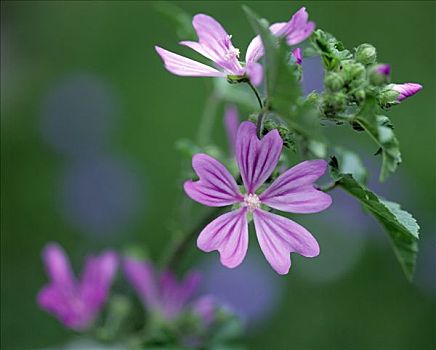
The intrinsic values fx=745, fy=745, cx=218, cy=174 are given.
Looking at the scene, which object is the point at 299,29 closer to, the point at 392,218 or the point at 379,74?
the point at 379,74

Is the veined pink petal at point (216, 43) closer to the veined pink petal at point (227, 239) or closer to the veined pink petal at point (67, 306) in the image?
the veined pink petal at point (227, 239)

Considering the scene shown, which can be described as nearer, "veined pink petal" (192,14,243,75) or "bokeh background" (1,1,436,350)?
"veined pink petal" (192,14,243,75)

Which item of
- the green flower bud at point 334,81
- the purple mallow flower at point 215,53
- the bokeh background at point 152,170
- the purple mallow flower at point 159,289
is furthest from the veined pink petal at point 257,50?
the bokeh background at point 152,170

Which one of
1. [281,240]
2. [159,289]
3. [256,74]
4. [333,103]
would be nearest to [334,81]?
[333,103]

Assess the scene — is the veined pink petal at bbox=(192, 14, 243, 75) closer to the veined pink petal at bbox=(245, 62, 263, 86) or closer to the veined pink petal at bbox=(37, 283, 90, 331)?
the veined pink petal at bbox=(245, 62, 263, 86)

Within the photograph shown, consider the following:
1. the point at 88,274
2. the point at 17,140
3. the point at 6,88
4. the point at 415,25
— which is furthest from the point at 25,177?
the point at 415,25

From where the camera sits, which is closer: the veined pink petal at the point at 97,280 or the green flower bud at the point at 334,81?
the green flower bud at the point at 334,81

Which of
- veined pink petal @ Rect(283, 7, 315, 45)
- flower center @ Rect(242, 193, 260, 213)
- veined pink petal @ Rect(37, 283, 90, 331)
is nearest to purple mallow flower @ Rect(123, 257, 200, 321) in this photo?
veined pink petal @ Rect(37, 283, 90, 331)
